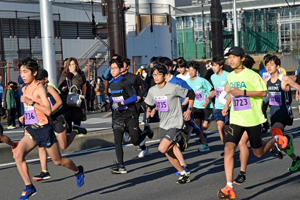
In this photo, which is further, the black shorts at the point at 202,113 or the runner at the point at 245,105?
the black shorts at the point at 202,113

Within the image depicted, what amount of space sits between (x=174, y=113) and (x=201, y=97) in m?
2.85

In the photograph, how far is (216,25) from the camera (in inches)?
880

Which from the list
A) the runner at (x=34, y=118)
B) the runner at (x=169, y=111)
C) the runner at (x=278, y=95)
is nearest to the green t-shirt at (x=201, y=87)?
the runner at (x=278, y=95)

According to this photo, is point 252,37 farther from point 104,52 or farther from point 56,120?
point 56,120

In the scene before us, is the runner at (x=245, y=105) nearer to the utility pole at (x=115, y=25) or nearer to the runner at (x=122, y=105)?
the runner at (x=122, y=105)

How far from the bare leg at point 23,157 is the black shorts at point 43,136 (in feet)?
0.27

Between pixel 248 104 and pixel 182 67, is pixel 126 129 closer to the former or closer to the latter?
pixel 182 67

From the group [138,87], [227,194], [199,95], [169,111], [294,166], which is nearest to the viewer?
[227,194]

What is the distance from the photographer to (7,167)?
335 inches

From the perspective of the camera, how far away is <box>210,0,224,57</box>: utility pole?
22.1 m

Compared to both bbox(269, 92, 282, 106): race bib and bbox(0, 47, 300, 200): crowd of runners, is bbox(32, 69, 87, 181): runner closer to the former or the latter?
bbox(0, 47, 300, 200): crowd of runners

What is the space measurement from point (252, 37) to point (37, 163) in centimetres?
5507

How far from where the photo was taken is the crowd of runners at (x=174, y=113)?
5.74 metres

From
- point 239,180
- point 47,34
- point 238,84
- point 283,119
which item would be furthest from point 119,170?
point 47,34
